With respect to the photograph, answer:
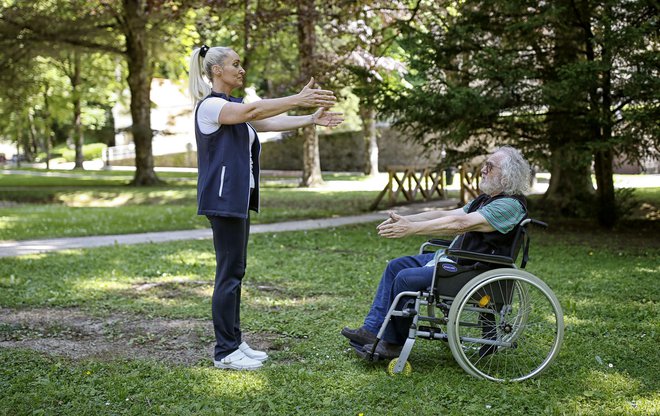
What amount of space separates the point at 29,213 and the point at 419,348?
11.9m

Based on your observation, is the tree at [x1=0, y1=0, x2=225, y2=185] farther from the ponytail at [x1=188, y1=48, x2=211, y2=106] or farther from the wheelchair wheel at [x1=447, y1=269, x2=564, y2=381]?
the wheelchair wheel at [x1=447, y1=269, x2=564, y2=381]

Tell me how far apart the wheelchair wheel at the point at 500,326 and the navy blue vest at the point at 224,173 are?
1425 millimetres

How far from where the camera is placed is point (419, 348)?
544 cm

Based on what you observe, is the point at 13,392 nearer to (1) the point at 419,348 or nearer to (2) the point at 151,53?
(1) the point at 419,348

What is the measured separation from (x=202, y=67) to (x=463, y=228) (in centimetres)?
187

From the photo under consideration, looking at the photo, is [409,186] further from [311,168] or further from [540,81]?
[540,81]

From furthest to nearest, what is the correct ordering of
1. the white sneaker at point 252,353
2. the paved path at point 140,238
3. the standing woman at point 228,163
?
the paved path at point 140,238 → the white sneaker at point 252,353 → the standing woman at point 228,163

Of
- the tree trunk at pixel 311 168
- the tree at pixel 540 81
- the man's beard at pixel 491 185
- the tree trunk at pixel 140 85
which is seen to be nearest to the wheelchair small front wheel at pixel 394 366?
the man's beard at pixel 491 185

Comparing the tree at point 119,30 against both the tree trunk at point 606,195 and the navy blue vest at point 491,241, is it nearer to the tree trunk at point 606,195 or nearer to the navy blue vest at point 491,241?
the tree trunk at point 606,195

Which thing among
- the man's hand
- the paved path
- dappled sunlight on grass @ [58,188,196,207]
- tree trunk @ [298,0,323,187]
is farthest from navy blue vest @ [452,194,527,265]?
dappled sunlight on grass @ [58,188,196,207]

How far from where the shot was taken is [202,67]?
4836mm

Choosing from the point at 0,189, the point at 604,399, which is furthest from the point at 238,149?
the point at 0,189

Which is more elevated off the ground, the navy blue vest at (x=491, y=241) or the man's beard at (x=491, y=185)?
the man's beard at (x=491, y=185)

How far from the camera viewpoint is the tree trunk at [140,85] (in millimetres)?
21609
